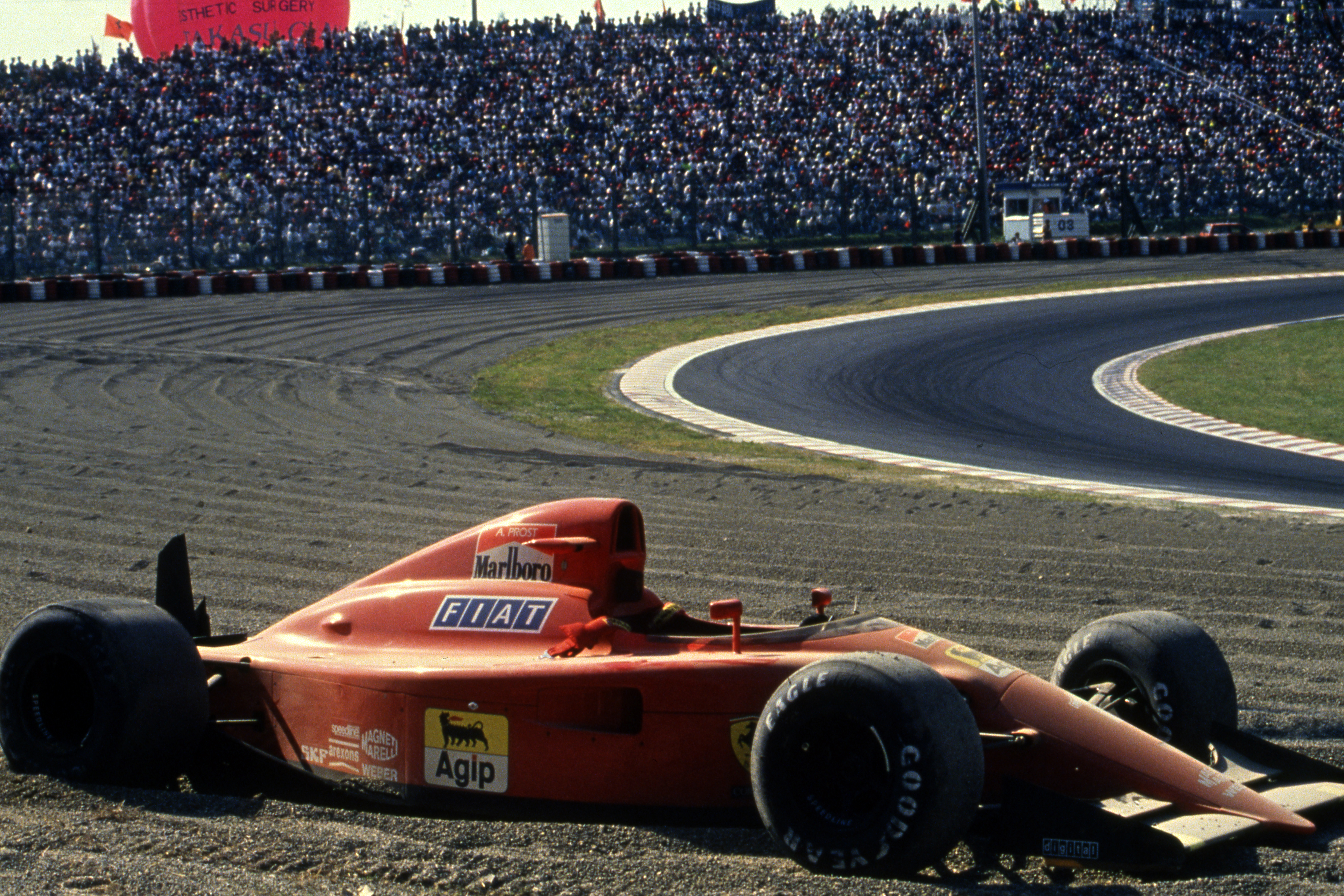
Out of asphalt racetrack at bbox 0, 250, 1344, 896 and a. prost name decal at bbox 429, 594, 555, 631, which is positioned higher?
a. prost name decal at bbox 429, 594, 555, 631

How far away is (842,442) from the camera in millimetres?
13555

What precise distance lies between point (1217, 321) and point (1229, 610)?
18.2 meters

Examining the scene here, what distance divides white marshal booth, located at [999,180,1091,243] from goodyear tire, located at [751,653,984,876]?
3304cm

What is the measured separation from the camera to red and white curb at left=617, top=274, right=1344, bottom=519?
33.5 feet

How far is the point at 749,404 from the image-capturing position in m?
16.1

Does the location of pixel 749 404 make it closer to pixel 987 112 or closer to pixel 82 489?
pixel 82 489

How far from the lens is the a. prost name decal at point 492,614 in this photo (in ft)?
15.2

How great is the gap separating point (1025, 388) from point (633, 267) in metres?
14.9

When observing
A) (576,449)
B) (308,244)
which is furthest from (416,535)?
(308,244)

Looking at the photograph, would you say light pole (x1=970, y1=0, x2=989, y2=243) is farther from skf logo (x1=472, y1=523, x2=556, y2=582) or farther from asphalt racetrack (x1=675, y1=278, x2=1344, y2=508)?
skf logo (x1=472, y1=523, x2=556, y2=582)

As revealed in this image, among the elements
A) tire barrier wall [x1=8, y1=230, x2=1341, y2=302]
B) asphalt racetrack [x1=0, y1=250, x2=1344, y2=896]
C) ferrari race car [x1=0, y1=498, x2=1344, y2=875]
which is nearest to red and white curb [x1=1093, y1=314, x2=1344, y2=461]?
asphalt racetrack [x1=0, y1=250, x2=1344, y2=896]

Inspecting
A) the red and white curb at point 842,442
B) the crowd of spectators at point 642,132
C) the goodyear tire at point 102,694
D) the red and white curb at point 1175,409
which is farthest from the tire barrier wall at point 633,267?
the goodyear tire at point 102,694

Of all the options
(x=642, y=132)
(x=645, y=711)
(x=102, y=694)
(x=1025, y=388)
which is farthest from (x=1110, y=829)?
(x=642, y=132)

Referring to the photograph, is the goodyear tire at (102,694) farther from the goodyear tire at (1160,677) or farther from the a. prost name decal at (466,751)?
the goodyear tire at (1160,677)
